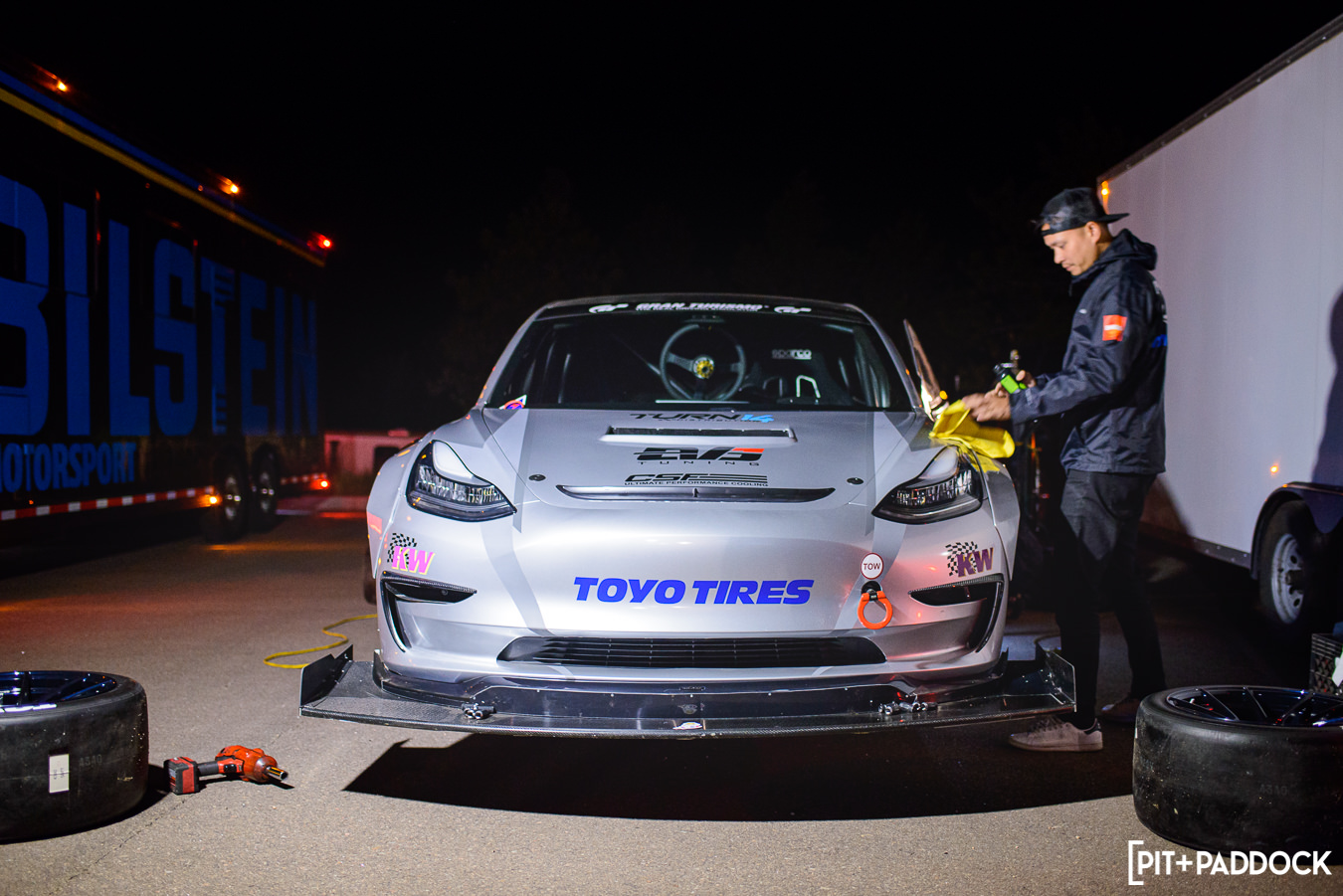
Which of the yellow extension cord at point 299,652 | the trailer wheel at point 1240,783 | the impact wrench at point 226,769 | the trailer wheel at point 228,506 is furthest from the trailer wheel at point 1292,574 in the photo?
the trailer wheel at point 228,506

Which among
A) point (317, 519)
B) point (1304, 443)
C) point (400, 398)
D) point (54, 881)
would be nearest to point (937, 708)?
point (54, 881)

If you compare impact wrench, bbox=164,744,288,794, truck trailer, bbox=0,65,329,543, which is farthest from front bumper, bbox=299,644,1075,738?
truck trailer, bbox=0,65,329,543

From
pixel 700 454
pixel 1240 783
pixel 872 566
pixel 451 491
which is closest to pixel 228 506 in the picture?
pixel 451 491

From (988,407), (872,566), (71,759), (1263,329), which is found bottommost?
(71,759)

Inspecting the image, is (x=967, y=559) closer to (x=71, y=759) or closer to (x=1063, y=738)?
(x=1063, y=738)

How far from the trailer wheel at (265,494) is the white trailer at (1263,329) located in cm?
880

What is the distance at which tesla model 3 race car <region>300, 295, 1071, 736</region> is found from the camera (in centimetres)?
320

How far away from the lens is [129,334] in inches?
365

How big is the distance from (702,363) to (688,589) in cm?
217

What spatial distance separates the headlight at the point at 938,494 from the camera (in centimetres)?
342

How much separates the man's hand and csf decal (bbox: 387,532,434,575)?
1.97 metres

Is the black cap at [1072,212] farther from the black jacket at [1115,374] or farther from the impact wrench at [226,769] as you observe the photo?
the impact wrench at [226,769]

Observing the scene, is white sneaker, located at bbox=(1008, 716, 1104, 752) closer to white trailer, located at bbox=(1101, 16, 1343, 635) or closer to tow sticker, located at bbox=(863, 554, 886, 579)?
tow sticker, located at bbox=(863, 554, 886, 579)

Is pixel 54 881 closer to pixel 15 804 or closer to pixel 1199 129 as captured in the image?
pixel 15 804
